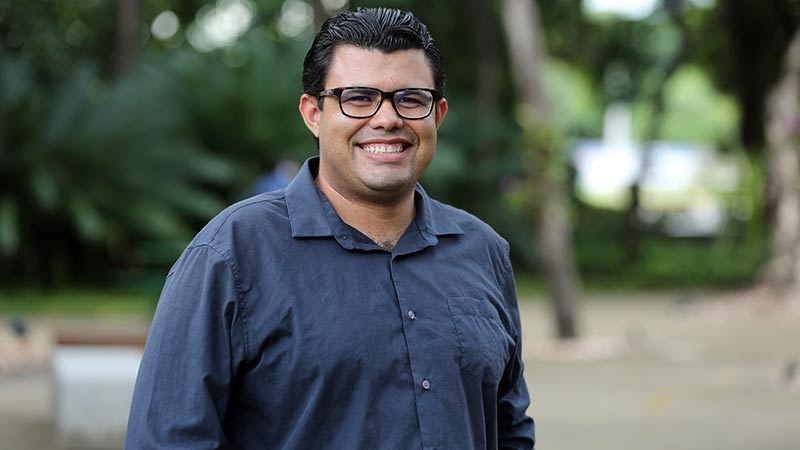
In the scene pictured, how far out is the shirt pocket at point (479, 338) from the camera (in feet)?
8.09

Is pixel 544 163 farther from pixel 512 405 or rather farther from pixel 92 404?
pixel 512 405

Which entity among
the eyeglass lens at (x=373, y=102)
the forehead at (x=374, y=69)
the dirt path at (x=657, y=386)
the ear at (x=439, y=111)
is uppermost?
the forehead at (x=374, y=69)

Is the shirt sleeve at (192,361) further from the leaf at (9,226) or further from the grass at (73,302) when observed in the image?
the leaf at (9,226)

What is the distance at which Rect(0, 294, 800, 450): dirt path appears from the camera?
8.09m

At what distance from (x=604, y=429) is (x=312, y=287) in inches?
248

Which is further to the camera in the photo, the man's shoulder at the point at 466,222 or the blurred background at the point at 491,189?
the blurred background at the point at 491,189

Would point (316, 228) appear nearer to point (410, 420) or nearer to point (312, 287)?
point (312, 287)

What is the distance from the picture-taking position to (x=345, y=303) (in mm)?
2379

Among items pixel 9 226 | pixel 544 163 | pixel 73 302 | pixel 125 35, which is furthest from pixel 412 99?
pixel 125 35

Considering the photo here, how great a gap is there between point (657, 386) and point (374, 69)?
8.23 metres

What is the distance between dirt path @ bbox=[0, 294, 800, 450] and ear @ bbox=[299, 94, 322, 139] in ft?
17.9

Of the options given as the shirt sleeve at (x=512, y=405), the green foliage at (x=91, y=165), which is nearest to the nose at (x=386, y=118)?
the shirt sleeve at (x=512, y=405)

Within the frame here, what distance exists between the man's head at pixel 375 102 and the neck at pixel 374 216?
1 centimetres

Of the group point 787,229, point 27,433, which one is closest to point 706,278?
point 787,229
